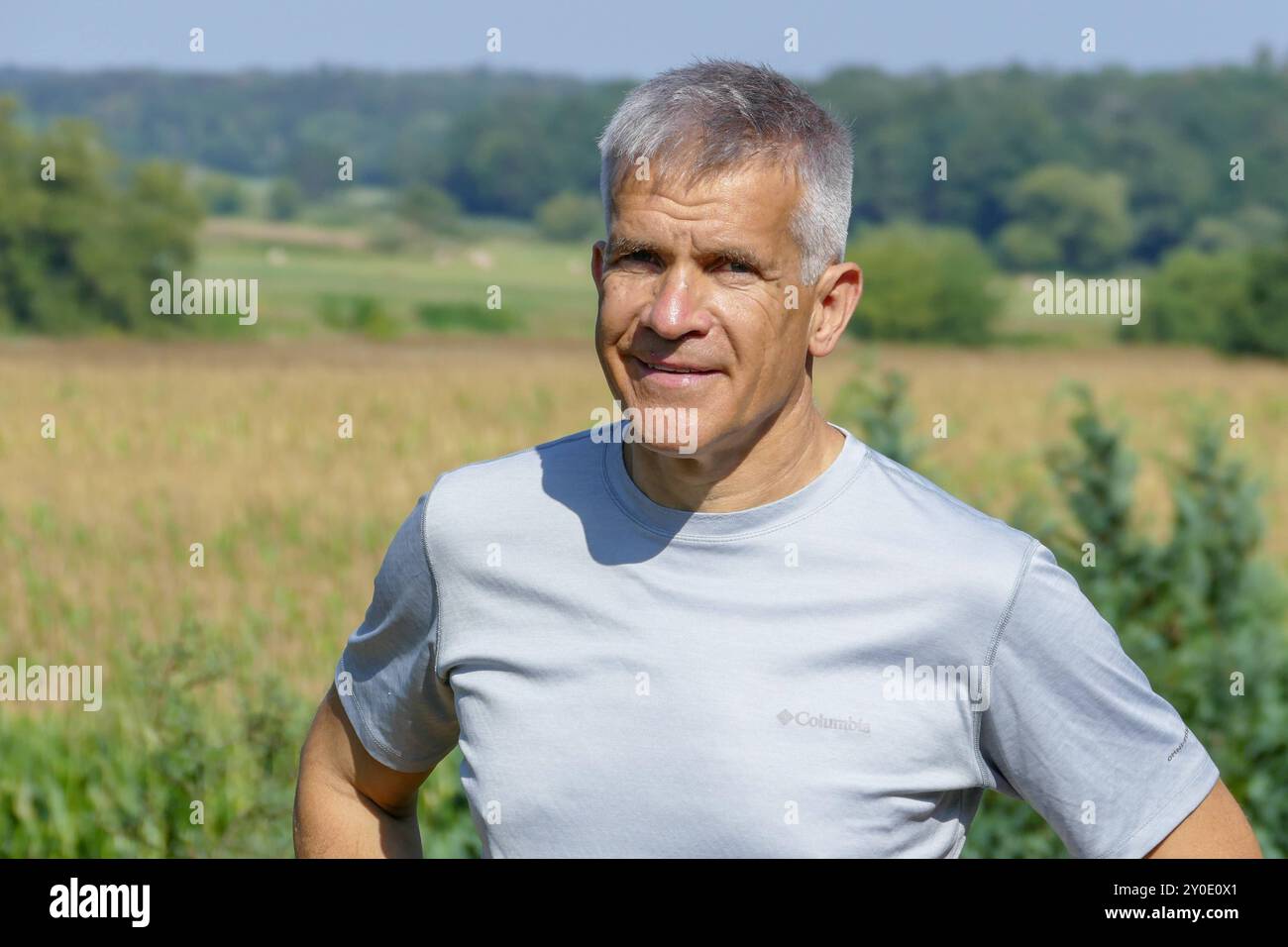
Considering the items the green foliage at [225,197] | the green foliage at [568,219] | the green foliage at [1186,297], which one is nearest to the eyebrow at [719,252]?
the green foliage at [1186,297]

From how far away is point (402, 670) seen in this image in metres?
2.42

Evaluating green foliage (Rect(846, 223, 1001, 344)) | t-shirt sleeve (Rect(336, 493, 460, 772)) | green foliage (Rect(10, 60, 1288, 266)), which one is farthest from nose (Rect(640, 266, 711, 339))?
green foliage (Rect(10, 60, 1288, 266))

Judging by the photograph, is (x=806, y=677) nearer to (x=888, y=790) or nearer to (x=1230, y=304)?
(x=888, y=790)

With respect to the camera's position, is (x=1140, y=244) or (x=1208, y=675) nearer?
(x=1208, y=675)

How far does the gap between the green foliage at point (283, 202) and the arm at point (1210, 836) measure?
97680 mm

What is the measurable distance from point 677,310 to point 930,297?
71.7 m

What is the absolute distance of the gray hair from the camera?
2.14 m

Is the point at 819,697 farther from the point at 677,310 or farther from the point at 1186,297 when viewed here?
the point at 1186,297

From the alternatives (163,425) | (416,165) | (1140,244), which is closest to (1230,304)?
(1140,244)

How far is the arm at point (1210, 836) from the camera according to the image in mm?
2145

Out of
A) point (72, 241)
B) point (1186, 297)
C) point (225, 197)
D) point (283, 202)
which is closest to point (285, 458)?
point (72, 241)
